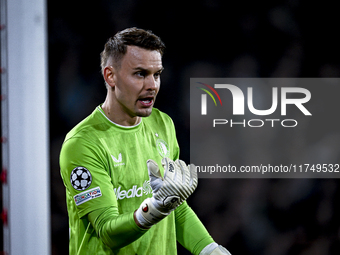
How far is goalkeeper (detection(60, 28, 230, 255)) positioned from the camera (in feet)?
3.53

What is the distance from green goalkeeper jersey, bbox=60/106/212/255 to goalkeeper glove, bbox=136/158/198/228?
53 millimetres

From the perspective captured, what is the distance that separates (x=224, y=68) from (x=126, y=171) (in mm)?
933

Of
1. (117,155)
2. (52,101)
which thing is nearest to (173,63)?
(52,101)

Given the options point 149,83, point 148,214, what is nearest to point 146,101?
point 149,83

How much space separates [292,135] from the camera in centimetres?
196

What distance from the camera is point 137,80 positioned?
4.15 feet

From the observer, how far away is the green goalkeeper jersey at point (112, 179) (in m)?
1.15

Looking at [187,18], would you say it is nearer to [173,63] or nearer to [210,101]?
[173,63]

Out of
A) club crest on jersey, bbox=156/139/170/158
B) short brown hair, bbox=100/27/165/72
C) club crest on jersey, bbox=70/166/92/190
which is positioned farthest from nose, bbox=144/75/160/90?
club crest on jersey, bbox=70/166/92/190

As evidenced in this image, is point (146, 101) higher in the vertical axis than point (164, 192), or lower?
higher
